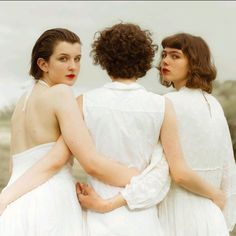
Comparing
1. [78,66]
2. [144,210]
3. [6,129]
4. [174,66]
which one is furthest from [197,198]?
[6,129]

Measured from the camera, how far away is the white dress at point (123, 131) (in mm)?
2309

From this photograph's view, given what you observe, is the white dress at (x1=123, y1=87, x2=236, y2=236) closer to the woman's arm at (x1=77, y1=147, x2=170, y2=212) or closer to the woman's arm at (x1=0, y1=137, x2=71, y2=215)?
the woman's arm at (x1=77, y1=147, x2=170, y2=212)

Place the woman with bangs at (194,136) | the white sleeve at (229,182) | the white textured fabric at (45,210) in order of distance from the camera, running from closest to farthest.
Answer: the white textured fabric at (45,210), the woman with bangs at (194,136), the white sleeve at (229,182)

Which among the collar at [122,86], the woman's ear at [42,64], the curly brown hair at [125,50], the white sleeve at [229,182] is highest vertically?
the curly brown hair at [125,50]

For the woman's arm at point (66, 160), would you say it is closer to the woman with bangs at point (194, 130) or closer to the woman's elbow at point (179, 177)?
the woman's elbow at point (179, 177)

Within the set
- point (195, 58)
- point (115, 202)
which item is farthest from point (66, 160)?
point (195, 58)

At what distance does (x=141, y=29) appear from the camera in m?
2.38

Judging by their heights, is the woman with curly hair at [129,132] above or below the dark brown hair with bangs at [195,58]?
below

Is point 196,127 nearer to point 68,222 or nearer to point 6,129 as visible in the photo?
point 68,222

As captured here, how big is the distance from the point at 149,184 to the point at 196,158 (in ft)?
0.93

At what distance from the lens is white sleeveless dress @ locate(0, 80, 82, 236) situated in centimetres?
229

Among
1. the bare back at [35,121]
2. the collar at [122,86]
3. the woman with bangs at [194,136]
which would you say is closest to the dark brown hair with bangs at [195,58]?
the woman with bangs at [194,136]

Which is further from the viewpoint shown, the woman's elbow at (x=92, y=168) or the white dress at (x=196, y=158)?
the white dress at (x=196, y=158)

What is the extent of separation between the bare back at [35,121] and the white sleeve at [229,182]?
2.43 ft
